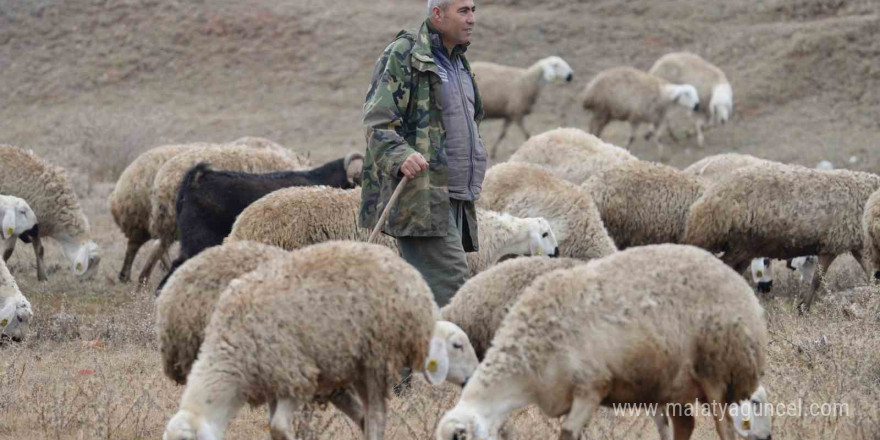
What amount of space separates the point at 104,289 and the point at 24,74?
1869 cm

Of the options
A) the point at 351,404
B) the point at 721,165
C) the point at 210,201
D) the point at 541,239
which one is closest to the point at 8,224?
the point at 210,201

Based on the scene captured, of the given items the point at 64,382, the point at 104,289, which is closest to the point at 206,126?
the point at 104,289

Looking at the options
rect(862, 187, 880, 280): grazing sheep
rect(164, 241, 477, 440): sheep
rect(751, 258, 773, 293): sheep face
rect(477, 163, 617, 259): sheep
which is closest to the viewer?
rect(164, 241, 477, 440): sheep

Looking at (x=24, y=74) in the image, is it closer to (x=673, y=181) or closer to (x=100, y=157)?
(x=100, y=157)

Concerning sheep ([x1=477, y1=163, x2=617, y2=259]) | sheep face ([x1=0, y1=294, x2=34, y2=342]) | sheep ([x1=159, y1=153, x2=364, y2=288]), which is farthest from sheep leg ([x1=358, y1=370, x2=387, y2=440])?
sheep ([x1=477, y1=163, x2=617, y2=259])

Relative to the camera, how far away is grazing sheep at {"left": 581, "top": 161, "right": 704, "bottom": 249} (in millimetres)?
9391

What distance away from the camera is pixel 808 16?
2570 centimetres

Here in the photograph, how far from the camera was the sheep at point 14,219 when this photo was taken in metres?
9.69

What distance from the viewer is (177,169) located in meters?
9.69

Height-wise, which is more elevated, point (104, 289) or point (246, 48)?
point (104, 289)

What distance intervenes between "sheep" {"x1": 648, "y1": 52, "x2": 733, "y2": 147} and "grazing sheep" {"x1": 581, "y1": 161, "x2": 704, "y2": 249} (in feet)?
36.7

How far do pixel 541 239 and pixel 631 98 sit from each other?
11.6 m

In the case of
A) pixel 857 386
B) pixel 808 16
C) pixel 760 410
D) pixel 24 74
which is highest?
pixel 760 410

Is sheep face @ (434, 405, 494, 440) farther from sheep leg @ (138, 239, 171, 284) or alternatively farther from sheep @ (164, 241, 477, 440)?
sheep leg @ (138, 239, 171, 284)
